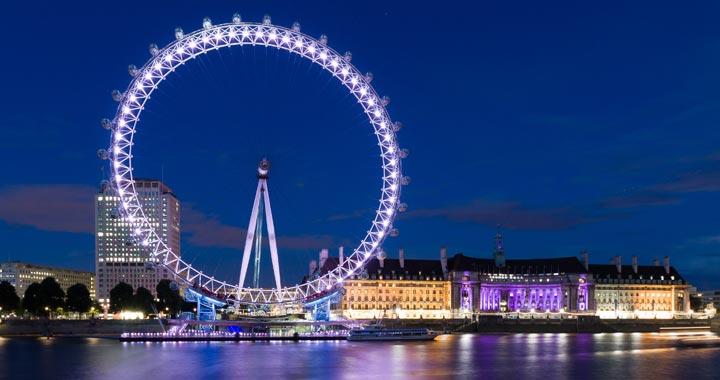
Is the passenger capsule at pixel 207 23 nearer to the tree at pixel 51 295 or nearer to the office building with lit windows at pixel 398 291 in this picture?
the tree at pixel 51 295

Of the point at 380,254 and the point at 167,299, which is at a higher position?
the point at 380,254

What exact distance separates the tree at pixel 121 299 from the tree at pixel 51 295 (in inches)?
256

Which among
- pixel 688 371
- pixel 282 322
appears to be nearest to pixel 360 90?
pixel 282 322

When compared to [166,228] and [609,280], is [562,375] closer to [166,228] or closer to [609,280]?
[609,280]

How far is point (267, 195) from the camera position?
62.9m

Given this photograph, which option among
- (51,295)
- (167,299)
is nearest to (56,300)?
(51,295)

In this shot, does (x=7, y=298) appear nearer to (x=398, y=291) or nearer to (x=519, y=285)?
(x=398, y=291)

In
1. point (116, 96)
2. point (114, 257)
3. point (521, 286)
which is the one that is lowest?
point (521, 286)

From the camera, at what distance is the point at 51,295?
9862 centimetres

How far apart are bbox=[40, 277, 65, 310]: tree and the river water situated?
26.3 metres

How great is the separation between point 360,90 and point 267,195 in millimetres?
10401

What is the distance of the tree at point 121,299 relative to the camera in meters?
105

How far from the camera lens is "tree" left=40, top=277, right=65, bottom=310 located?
98.0 metres

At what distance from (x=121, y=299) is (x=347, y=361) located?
59139 millimetres
